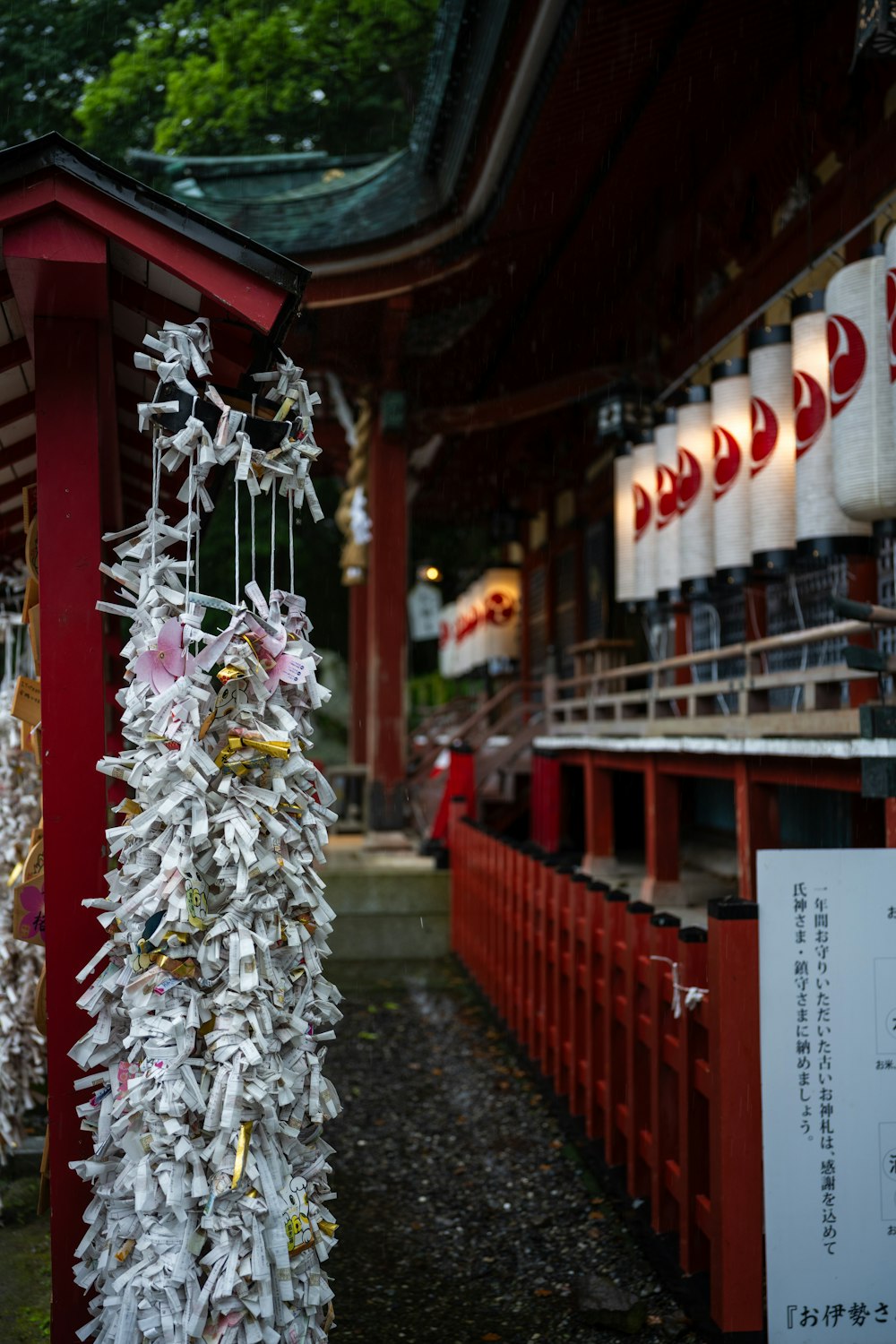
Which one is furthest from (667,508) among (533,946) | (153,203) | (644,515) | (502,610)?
(502,610)

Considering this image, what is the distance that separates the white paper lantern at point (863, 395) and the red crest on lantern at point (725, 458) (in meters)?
1.73

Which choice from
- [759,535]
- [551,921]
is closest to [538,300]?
[759,535]

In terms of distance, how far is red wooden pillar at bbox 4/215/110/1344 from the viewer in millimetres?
2811

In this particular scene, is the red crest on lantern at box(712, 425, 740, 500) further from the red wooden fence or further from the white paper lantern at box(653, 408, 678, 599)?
the red wooden fence

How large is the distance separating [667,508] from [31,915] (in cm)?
564

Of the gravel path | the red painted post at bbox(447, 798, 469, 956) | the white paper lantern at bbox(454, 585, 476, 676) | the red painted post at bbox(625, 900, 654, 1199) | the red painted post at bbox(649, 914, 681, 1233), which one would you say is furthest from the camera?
the white paper lantern at bbox(454, 585, 476, 676)

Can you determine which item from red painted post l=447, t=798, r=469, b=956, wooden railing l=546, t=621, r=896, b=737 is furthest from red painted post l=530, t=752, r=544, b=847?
red painted post l=447, t=798, r=469, b=956

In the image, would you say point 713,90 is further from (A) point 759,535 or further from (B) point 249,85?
(B) point 249,85

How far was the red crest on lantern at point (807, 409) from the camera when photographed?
5.92m

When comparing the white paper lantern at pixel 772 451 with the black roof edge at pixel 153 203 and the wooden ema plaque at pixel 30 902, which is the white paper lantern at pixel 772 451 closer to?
the black roof edge at pixel 153 203

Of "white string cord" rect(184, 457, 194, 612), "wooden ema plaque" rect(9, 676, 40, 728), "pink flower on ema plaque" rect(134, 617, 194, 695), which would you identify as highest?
"white string cord" rect(184, 457, 194, 612)

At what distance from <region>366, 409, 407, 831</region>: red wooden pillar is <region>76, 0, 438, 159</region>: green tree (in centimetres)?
844

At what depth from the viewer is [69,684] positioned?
2898 millimetres

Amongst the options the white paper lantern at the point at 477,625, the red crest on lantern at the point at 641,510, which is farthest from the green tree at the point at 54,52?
the red crest on lantern at the point at 641,510
